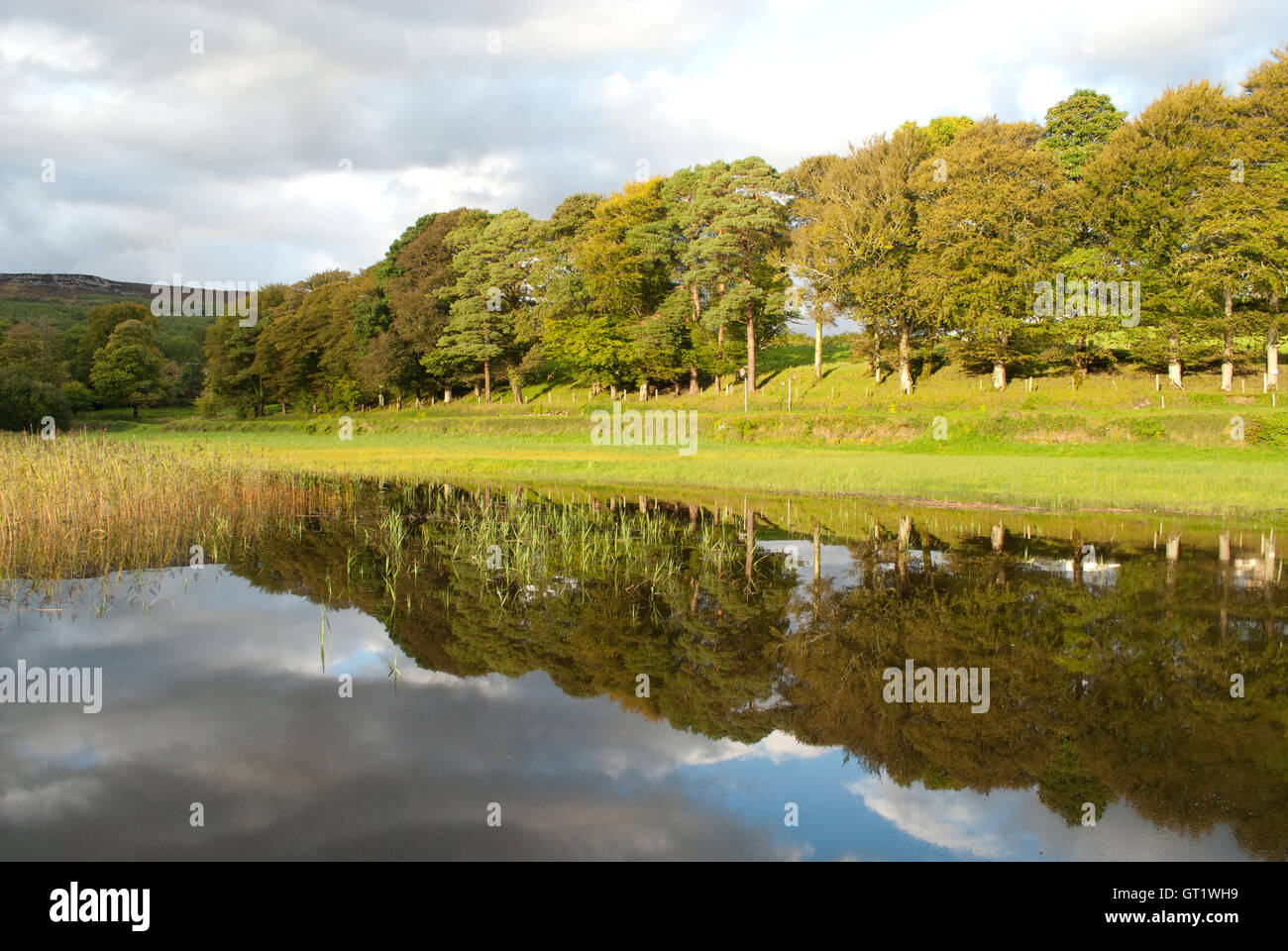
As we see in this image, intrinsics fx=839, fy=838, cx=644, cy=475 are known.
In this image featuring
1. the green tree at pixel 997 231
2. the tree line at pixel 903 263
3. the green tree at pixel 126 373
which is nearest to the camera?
the tree line at pixel 903 263

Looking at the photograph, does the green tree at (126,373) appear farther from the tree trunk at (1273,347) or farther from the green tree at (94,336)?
the tree trunk at (1273,347)

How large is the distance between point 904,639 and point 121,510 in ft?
56.7

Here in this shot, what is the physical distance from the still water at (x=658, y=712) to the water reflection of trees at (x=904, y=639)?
→ 47 mm

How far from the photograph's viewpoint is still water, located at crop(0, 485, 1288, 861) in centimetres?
589

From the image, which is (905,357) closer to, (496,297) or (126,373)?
(496,297)

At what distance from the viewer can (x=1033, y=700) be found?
8055 mm

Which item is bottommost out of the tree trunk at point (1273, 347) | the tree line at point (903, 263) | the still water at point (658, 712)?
the still water at point (658, 712)

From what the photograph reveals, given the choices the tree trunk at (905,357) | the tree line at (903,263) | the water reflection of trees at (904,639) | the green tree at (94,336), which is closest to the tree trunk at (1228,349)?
the tree line at (903,263)

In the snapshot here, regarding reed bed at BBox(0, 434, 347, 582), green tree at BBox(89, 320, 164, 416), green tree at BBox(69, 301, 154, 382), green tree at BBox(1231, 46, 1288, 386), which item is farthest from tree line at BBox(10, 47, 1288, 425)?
green tree at BBox(69, 301, 154, 382)

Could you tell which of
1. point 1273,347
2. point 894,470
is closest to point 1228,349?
point 1273,347

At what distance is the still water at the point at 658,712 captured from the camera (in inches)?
232

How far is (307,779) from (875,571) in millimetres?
9739
